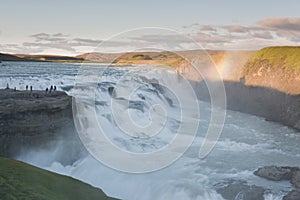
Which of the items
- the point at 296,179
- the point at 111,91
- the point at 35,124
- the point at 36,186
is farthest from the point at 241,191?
the point at 111,91

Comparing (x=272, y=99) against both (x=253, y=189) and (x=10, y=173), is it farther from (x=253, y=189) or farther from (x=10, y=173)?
(x=10, y=173)

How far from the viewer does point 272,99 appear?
157 ft

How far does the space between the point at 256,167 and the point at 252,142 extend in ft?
27.3

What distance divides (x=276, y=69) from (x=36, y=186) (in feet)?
155

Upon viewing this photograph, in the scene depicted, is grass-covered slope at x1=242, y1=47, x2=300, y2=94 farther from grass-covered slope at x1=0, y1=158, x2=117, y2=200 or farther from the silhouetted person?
grass-covered slope at x1=0, y1=158, x2=117, y2=200

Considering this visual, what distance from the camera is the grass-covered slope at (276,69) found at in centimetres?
4644

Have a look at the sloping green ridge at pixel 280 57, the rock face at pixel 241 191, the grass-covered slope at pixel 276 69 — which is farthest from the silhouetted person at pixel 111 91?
the sloping green ridge at pixel 280 57

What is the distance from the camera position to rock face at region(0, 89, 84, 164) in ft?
77.0

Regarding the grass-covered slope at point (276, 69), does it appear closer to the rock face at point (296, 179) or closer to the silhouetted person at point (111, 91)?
the silhouetted person at point (111, 91)

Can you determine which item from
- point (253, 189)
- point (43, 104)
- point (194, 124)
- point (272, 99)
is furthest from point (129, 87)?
point (253, 189)

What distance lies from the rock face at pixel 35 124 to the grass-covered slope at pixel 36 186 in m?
10.2

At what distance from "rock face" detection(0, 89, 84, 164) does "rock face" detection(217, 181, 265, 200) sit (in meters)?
10.4

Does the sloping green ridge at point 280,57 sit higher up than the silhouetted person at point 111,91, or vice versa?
the sloping green ridge at point 280,57

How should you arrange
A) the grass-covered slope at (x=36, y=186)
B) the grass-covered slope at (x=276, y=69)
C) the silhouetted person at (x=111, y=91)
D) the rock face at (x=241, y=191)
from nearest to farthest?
the grass-covered slope at (x=36, y=186)
the rock face at (x=241, y=191)
the silhouetted person at (x=111, y=91)
the grass-covered slope at (x=276, y=69)
